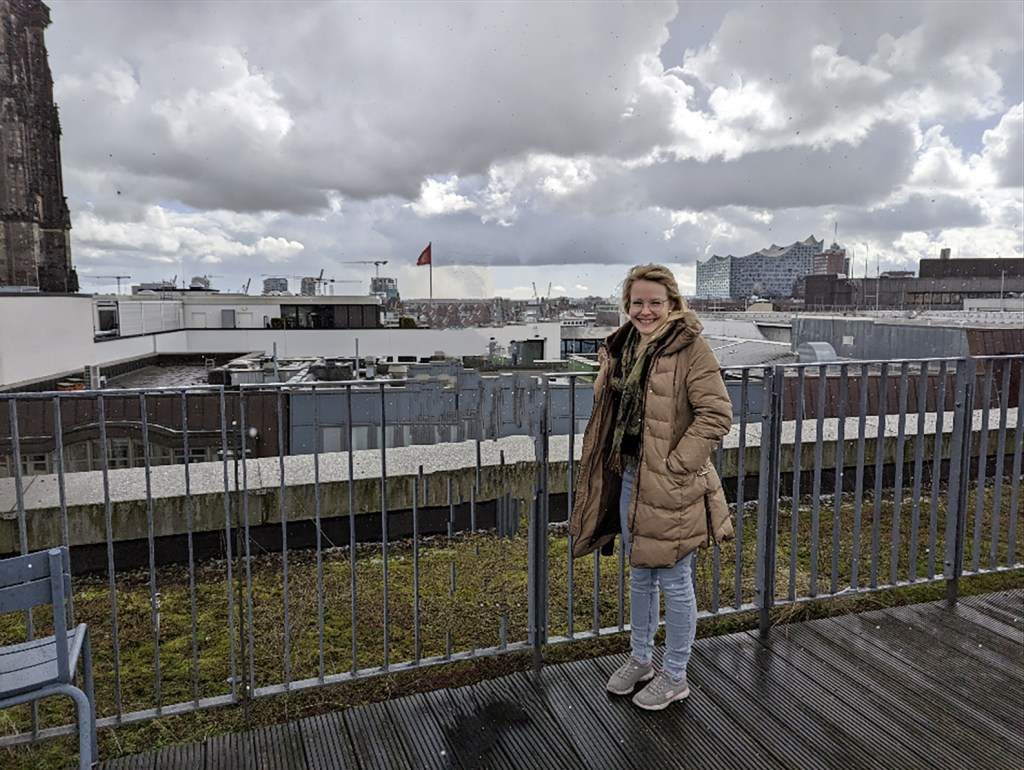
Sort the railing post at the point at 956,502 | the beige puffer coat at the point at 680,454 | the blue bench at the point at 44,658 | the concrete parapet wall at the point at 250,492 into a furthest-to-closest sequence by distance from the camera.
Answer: the concrete parapet wall at the point at 250,492 < the railing post at the point at 956,502 < the beige puffer coat at the point at 680,454 < the blue bench at the point at 44,658

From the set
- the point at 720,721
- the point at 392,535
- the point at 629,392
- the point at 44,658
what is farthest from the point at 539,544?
the point at 392,535

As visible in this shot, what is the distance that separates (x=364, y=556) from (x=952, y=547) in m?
4.54

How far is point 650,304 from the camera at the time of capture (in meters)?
2.71

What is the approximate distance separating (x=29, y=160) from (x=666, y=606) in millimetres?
66341

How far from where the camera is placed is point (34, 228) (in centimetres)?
5356

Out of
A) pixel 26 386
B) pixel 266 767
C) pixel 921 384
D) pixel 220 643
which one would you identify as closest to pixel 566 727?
pixel 266 767

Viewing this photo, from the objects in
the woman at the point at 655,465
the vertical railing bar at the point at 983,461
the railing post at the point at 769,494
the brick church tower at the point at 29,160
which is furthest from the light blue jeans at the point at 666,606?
the brick church tower at the point at 29,160

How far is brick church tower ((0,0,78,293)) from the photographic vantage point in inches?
2044

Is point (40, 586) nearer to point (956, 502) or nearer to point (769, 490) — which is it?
point (769, 490)

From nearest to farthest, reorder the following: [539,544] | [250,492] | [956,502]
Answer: [539,544]
[956,502]
[250,492]

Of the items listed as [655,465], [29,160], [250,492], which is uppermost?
[29,160]

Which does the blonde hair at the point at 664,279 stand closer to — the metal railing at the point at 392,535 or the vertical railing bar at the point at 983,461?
the metal railing at the point at 392,535

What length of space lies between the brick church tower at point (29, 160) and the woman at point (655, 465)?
6146 cm

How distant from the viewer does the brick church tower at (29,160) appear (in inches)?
2044
